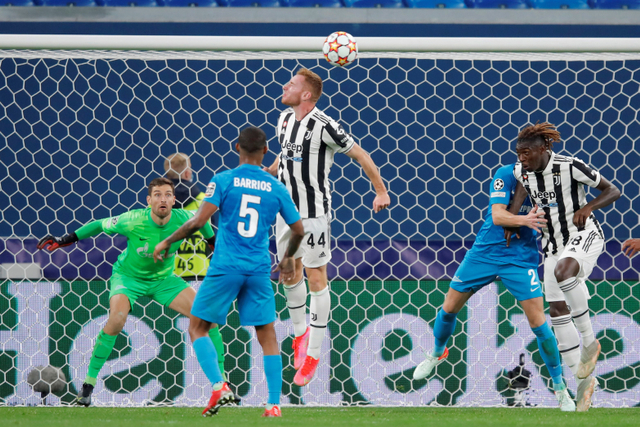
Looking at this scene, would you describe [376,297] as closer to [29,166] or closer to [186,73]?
[186,73]

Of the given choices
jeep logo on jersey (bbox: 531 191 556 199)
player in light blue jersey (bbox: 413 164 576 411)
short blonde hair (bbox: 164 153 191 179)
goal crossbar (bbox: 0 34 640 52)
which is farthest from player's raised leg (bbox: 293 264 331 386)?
short blonde hair (bbox: 164 153 191 179)

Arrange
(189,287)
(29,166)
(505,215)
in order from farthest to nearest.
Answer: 1. (29,166)
2. (189,287)
3. (505,215)

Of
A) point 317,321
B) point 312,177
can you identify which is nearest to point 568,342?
point 317,321

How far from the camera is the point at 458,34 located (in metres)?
7.87

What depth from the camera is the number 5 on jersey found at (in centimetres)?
398

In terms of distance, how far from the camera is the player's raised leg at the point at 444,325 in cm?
507

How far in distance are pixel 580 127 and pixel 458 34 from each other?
1.61 meters

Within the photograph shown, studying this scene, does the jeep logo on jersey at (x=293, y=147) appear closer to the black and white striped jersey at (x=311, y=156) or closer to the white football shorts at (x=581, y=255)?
the black and white striped jersey at (x=311, y=156)

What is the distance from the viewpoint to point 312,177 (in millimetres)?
4895

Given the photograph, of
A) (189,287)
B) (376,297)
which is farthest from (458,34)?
(189,287)

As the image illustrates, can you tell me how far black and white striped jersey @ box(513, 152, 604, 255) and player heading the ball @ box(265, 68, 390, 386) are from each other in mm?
975

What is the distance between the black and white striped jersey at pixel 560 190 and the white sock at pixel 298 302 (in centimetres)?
162

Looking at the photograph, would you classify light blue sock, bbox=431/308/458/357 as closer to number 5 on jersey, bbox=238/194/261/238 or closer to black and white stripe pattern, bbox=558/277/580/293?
black and white stripe pattern, bbox=558/277/580/293

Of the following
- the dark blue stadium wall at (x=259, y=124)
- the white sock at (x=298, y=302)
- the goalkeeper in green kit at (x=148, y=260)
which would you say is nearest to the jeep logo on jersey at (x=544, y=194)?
the white sock at (x=298, y=302)
